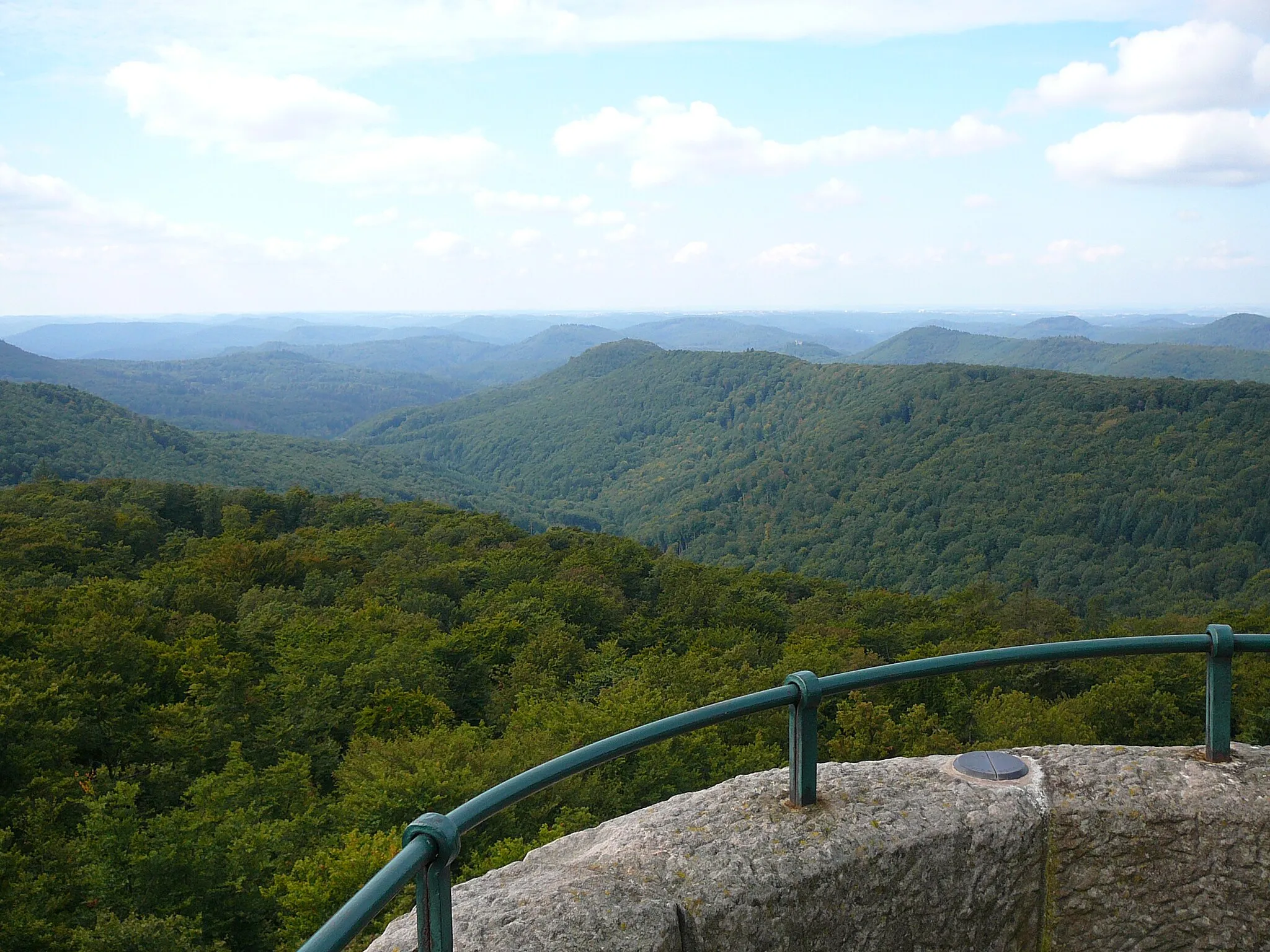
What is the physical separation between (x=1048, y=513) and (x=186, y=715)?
126 m

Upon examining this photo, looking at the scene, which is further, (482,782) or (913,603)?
(913,603)

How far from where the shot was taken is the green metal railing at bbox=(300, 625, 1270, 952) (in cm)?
192

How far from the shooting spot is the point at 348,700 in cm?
2470

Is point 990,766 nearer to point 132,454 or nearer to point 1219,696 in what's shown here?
point 1219,696

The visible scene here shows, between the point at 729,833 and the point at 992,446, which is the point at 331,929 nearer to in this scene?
the point at 729,833

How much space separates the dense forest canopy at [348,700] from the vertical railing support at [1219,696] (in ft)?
15.5

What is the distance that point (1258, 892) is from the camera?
3.16 metres

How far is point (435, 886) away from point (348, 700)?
24343mm

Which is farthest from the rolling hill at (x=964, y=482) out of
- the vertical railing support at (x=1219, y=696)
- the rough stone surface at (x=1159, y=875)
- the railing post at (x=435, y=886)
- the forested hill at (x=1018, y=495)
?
the railing post at (x=435, y=886)

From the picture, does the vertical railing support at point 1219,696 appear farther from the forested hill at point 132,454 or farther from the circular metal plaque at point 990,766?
the forested hill at point 132,454

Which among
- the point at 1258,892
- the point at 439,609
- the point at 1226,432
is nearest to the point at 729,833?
the point at 1258,892

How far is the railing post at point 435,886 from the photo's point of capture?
2049 mm

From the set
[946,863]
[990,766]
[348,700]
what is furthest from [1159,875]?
[348,700]

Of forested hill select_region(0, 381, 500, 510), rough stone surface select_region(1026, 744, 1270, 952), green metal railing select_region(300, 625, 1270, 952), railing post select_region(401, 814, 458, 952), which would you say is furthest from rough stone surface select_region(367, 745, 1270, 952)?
forested hill select_region(0, 381, 500, 510)
